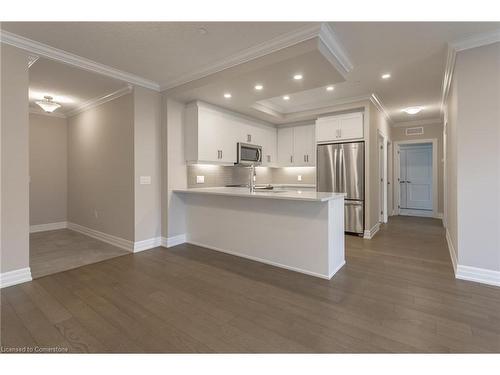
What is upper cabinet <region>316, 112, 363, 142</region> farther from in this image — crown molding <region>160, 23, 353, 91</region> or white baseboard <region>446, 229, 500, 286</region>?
white baseboard <region>446, 229, 500, 286</region>

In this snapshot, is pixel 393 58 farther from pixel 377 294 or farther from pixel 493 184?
pixel 377 294

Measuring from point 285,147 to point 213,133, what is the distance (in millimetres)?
2331

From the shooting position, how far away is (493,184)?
102 inches

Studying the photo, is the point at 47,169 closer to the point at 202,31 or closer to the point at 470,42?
the point at 202,31

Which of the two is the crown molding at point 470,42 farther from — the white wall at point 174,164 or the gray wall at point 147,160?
the gray wall at point 147,160

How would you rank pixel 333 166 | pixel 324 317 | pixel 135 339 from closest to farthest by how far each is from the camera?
1. pixel 135 339
2. pixel 324 317
3. pixel 333 166

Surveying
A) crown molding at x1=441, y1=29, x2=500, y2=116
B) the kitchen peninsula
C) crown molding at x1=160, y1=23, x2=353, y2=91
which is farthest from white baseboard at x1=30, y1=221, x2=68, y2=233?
crown molding at x1=441, y1=29, x2=500, y2=116

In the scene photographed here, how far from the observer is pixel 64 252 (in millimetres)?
3822

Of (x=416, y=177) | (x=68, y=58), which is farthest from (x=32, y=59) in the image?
(x=416, y=177)

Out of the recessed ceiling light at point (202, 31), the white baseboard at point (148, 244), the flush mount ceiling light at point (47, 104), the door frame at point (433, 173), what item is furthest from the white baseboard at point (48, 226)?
the door frame at point (433, 173)

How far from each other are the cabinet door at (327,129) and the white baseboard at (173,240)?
3297 mm

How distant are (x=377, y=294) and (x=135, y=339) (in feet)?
6.96

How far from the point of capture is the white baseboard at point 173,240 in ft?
13.4
